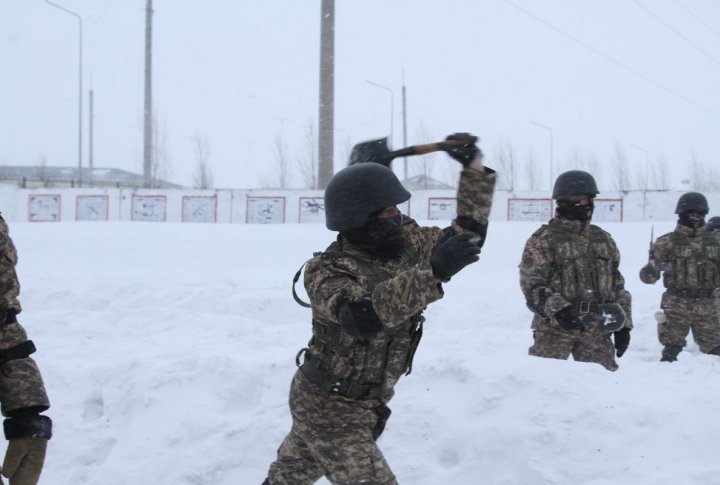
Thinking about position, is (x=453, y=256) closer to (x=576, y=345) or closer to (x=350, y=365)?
(x=350, y=365)

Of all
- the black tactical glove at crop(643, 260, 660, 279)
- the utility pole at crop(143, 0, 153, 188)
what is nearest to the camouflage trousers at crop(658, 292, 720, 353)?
the black tactical glove at crop(643, 260, 660, 279)

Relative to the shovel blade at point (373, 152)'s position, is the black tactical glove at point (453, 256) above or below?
below

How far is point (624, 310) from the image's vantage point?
5.08 meters

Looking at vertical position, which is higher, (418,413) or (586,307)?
(586,307)

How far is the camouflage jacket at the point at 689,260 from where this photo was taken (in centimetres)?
676

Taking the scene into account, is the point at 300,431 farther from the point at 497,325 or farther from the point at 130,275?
the point at 130,275

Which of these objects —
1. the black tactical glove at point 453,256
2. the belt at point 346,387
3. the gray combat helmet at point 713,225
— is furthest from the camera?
the gray combat helmet at point 713,225

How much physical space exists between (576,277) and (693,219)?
2438 millimetres

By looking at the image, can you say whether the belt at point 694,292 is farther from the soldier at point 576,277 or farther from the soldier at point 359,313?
the soldier at point 359,313

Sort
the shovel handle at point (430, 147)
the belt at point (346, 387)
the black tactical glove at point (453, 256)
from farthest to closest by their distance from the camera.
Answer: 1. the belt at point (346, 387)
2. the shovel handle at point (430, 147)
3. the black tactical glove at point (453, 256)

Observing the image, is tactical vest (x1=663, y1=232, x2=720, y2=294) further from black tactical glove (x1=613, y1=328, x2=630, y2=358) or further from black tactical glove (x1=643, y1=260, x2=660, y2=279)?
black tactical glove (x1=613, y1=328, x2=630, y2=358)

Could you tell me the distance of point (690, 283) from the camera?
22.4 ft

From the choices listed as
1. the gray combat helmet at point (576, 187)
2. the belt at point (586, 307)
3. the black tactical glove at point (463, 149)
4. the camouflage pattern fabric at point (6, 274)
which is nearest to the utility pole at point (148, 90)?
the gray combat helmet at point (576, 187)

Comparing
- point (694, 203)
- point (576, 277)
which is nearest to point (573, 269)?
point (576, 277)
